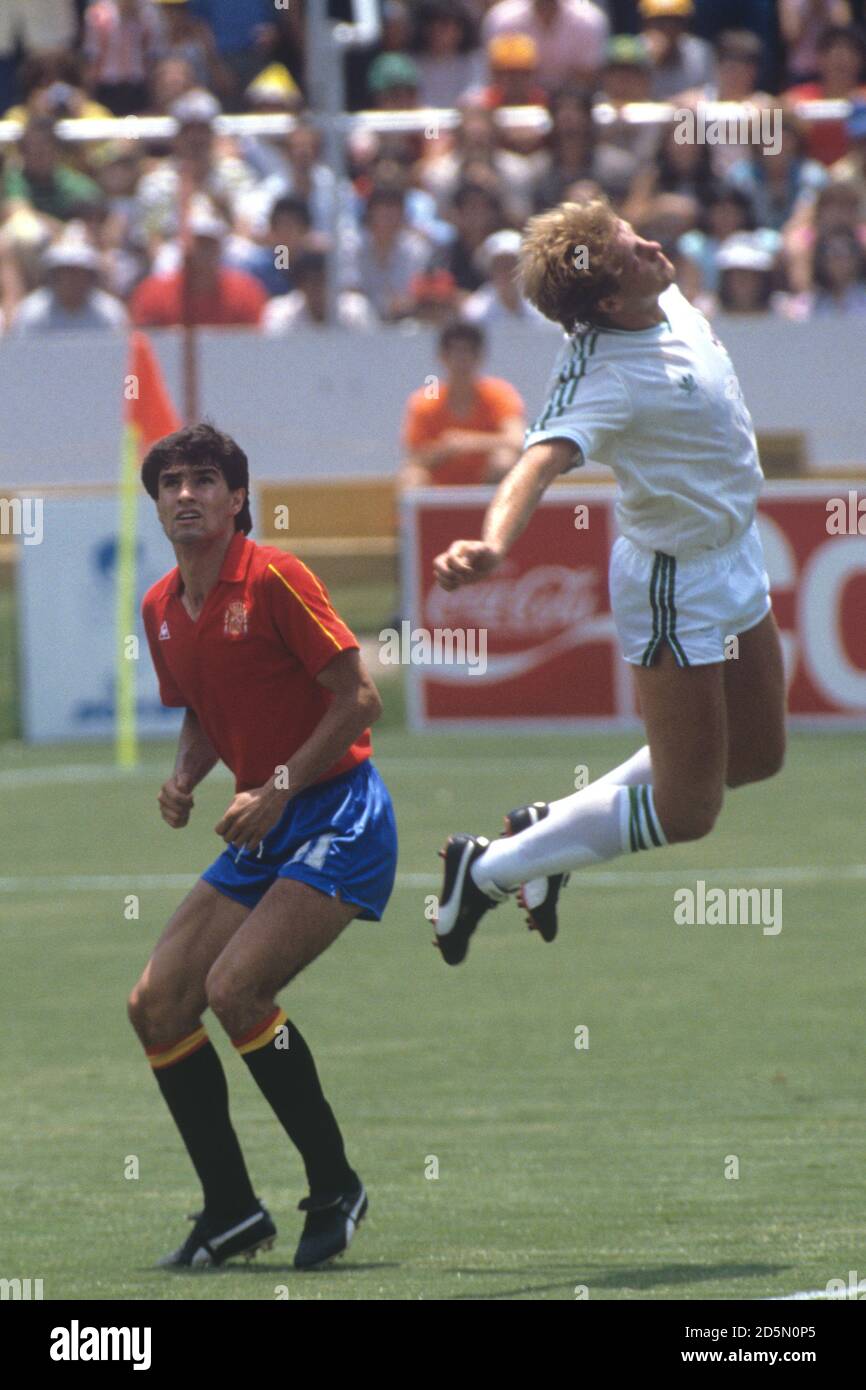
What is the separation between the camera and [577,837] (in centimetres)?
649

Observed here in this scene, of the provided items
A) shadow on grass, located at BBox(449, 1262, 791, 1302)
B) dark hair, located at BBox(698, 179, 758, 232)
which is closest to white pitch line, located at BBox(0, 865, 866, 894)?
shadow on grass, located at BBox(449, 1262, 791, 1302)

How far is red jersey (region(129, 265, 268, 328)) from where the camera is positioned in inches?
699

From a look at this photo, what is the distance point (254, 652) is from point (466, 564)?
0.86 m

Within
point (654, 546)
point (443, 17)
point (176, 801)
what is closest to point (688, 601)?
point (654, 546)

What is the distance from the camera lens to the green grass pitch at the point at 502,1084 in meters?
5.95

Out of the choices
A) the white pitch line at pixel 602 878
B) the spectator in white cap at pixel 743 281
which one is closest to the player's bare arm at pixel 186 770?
the white pitch line at pixel 602 878

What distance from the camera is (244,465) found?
595 cm

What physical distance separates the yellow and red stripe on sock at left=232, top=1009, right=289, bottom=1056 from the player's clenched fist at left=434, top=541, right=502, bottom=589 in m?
1.27

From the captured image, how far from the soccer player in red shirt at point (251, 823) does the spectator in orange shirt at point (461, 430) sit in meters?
9.80

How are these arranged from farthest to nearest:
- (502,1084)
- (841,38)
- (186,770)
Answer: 1. (841,38)
2. (502,1084)
3. (186,770)

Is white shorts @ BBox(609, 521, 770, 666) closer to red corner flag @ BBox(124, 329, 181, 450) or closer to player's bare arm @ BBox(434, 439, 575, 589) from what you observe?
player's bare arm @ BBox(434, 439, 575, 589)

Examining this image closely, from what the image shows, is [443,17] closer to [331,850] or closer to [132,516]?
[132,516]
